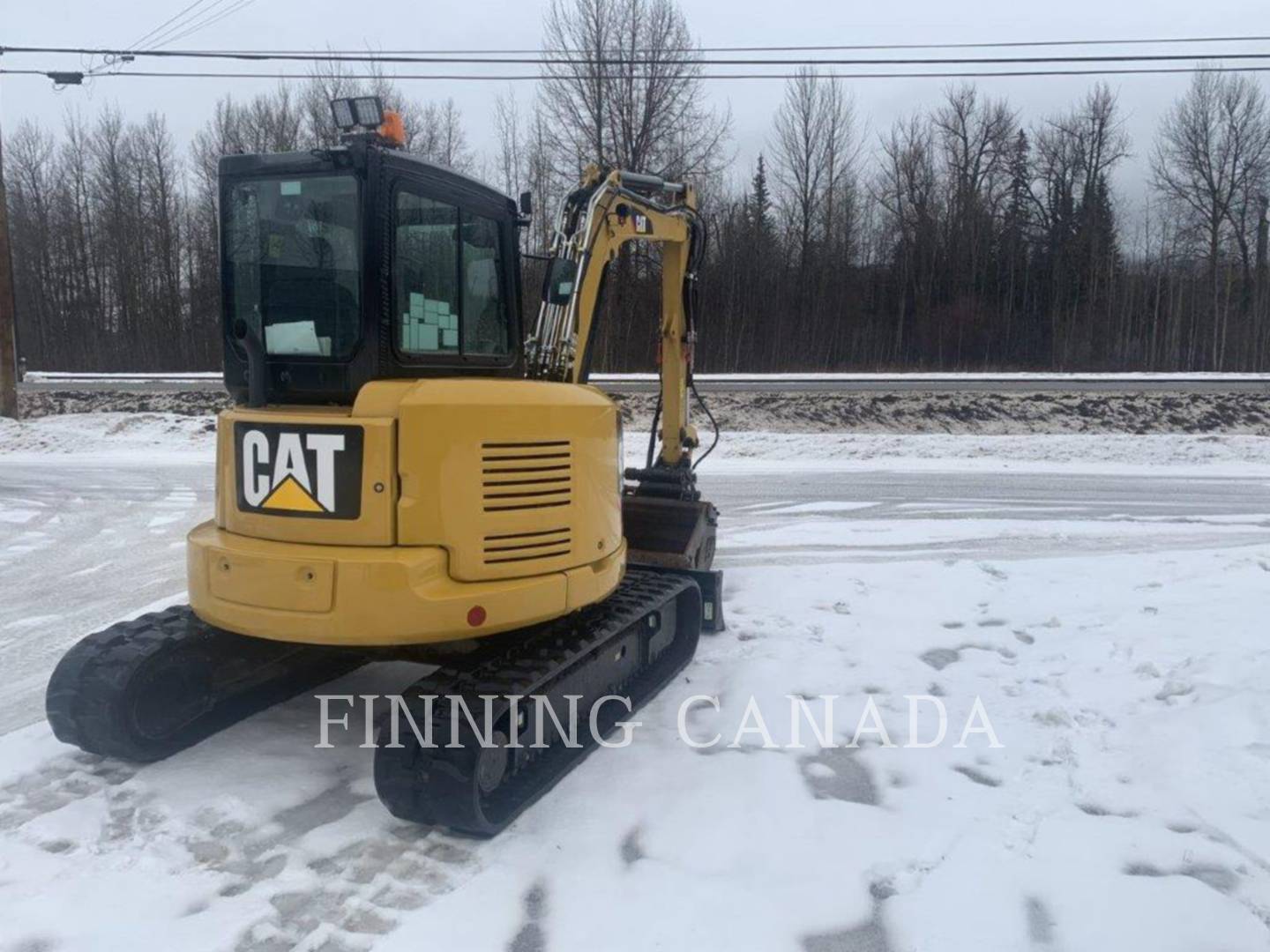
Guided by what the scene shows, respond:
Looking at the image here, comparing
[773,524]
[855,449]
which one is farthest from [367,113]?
[855,449]

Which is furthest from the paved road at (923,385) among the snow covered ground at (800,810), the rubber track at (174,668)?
the rubber track at (174,668)

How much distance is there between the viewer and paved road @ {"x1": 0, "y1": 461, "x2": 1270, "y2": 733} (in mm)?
7617

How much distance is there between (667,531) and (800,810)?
3.08 meters

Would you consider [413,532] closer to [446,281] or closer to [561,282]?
[446,281]

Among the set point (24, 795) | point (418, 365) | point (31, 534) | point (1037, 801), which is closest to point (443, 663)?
point (418, 365)

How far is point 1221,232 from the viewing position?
47406 mm

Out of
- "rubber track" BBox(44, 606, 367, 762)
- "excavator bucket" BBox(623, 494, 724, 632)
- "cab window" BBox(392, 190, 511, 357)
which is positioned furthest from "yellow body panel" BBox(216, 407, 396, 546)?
"excavator bucket" BBox(623, 494, 724, 632)

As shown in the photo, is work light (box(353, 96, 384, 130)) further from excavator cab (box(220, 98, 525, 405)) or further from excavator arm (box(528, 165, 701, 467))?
excavator arm (box(528, 165, 701, 467))

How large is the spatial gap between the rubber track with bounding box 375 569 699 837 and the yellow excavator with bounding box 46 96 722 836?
1cm

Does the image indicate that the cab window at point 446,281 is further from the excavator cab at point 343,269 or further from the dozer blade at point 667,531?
the dozer blade at point 667,531

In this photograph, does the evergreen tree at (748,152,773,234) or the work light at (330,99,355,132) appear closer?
the work light at (330,99,355,132)

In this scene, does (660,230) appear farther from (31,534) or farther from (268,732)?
(31,534)

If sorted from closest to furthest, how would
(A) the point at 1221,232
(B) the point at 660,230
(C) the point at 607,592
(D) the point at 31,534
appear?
1. (C) the point at 607,592
2. (B) the point at 660,230
3. (D) the point at 31,534
4. (A) the point at 1221,232

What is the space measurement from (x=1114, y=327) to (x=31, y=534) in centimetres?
4936
